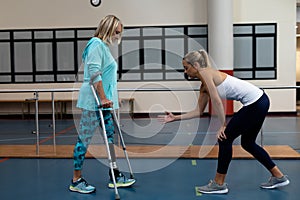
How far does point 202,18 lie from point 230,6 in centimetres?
86

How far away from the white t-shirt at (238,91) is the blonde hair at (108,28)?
2.97 feet

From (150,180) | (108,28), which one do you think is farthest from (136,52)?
(108,28)

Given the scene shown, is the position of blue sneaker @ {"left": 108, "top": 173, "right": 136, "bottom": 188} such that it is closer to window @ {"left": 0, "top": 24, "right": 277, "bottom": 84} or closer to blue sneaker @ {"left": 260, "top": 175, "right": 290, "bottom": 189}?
blue sneaker @ {"left": 260, "top": 175, "right": 290, "bottom": 189}

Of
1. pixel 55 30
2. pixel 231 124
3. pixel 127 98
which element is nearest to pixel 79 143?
pixel 231 124

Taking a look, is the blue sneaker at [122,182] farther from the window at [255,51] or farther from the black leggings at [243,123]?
the window at [255,51]

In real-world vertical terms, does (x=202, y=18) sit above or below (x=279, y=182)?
above

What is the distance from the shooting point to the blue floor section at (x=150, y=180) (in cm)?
315

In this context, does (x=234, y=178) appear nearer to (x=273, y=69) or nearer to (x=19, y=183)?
(x=19, y=183)

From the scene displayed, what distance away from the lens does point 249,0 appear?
973cm

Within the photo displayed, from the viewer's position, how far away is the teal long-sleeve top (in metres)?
3.00

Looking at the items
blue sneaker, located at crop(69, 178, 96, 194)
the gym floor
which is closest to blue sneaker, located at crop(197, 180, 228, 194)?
the gym floor

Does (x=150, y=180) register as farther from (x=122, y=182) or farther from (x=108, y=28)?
(x=108, y=28)

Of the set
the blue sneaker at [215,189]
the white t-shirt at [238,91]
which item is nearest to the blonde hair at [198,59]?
the white t-shirt at [238,91]

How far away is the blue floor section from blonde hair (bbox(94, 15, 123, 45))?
1.23 metres
